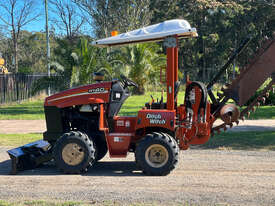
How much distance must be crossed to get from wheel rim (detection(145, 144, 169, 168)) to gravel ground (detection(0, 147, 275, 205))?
26cm

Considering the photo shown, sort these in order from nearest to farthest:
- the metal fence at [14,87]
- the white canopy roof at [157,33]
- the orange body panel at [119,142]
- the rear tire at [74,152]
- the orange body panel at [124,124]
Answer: the white canopy roof at [157,33], the rear tire at [74,152], the orange body panel at [119,142], the orange body panel at [124,124], the metal fence at [14,87]

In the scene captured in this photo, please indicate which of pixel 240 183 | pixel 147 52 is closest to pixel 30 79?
pixel 147 52

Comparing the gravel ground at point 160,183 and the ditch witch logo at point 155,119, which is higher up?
the ditch witch logo at point 155,119

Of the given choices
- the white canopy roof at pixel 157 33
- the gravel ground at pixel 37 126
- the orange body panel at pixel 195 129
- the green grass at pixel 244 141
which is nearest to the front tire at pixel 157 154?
Result: the orange body panel at pixel 195 129

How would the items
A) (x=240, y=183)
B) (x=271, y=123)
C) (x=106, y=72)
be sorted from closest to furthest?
(x=240, y=183)
(x=271, y=123)
(x=106, y=72)

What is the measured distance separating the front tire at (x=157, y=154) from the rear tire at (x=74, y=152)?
892mm

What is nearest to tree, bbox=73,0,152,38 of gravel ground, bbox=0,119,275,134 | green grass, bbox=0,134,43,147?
gravel ground, bbox=0,119,275,134

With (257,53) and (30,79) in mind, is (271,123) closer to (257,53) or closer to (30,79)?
(257,53)

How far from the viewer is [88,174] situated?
21.3ft

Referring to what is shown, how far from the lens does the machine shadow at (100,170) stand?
6.56 m

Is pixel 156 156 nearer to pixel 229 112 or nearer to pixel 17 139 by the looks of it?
pixel 229 112

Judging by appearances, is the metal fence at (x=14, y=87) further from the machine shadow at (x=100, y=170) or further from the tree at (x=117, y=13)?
the machine shadow at (x=100, y=170)

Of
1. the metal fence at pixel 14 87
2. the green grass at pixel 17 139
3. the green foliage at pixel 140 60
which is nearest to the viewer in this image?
the green grass at pixel 17 139

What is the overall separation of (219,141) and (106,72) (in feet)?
31.3
